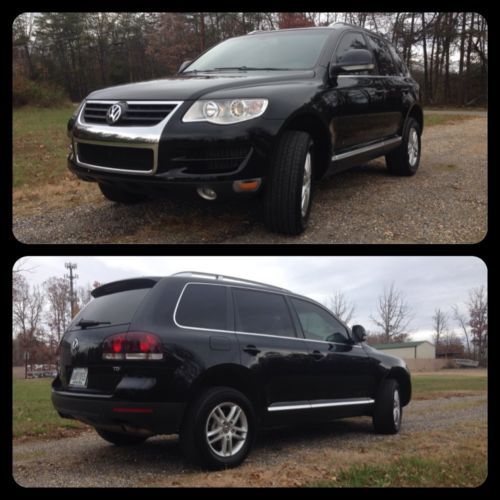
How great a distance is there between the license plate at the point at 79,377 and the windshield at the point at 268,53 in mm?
3700

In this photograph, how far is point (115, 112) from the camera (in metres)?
4.88

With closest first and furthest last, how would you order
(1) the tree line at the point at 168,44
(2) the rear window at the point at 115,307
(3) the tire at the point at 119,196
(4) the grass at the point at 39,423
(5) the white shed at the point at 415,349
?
1. (2) the rear window at the point at 115,307
2. (4) the grass at the point at 39,423
3. (3) the tire at the point at 119,196
4. (1) the tree line at the point at 168,44
5. (5) the white shed at the point at 415,349

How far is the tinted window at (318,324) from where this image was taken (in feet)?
17.4

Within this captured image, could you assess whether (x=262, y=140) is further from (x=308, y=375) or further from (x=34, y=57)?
(x=34, y=57)

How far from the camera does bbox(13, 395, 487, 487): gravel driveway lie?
3988 mm

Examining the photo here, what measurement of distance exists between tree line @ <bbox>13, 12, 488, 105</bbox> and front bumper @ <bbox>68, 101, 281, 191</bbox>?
28.2 ft

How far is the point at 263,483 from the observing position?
153 inches

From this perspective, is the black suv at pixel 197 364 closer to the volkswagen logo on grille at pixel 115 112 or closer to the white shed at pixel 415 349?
the volkswagen logo on grille at pixel 115 112

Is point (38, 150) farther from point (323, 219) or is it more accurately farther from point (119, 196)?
point (323, 219)

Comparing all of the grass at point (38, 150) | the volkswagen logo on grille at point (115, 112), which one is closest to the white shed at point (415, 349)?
the grass at point (38, 150)

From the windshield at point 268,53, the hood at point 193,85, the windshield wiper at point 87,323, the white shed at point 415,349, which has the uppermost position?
the windshield at point 268,53

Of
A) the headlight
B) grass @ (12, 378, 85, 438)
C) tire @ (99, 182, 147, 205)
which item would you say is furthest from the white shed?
the headlight

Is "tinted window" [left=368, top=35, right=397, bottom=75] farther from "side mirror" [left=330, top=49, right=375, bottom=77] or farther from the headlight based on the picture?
the headlight

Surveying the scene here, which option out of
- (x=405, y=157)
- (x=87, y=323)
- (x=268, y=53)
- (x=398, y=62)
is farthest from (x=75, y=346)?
(x=398, y=62)
